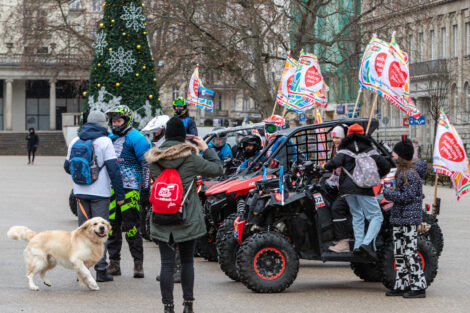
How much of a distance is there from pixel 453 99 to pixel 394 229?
5077 cm

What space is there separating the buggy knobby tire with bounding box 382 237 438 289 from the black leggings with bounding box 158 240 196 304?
8.89ft

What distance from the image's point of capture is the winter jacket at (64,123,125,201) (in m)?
11.2

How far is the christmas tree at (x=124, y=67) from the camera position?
21906 millimetres

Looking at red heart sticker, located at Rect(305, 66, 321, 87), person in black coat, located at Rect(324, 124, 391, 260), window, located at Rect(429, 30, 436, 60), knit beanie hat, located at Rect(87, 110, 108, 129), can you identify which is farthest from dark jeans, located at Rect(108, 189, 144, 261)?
window, located at Rect(429, 30, 436, 60)

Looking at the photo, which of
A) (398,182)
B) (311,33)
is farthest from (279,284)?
(311,33)

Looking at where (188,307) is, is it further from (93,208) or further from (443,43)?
(443,43)

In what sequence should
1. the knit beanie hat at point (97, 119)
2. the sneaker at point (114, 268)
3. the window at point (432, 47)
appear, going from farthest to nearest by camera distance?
the window at point (432, 47) < the sneaker at point (114, 268) < the knit beanie hat at point (97, 119)

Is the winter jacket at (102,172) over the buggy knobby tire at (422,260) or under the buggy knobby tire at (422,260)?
over

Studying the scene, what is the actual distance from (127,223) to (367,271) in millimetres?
2651

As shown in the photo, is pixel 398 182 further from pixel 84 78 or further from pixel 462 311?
pixel 84 78

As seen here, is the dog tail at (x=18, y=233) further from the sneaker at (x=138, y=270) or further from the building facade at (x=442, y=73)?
the building facade at (x=442, y=73)

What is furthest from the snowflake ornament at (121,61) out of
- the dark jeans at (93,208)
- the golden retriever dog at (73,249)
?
the golden retriever dog at (73,249)

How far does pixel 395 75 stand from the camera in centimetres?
1502

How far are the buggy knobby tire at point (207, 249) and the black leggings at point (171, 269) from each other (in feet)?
15.0
